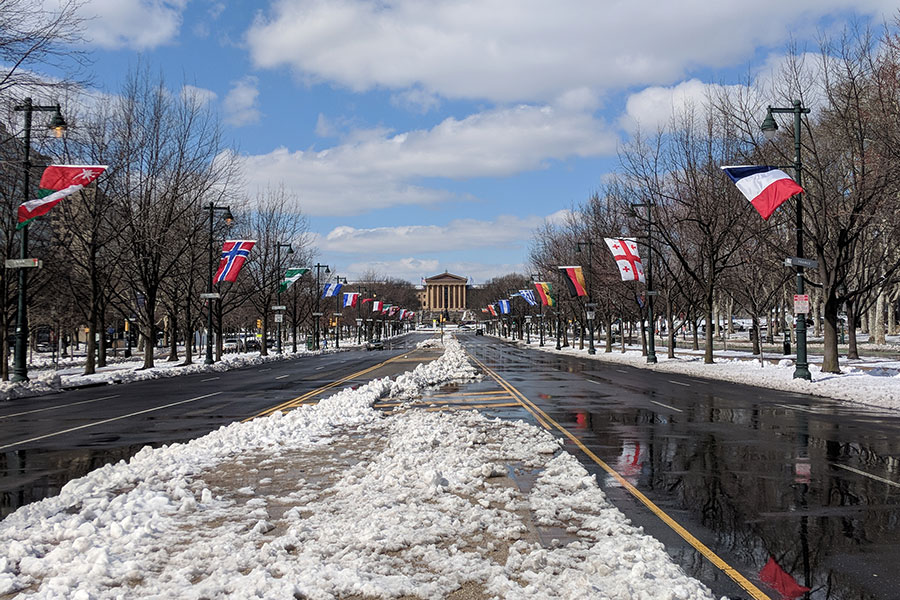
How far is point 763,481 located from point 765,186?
1605 cm

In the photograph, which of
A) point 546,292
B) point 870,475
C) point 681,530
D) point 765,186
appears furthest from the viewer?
point 546,292

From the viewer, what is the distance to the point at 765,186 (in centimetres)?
2270

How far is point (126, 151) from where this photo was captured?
115ft

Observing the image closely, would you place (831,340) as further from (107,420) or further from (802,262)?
(107,420)

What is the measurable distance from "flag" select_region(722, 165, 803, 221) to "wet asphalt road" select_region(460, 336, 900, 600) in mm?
6668

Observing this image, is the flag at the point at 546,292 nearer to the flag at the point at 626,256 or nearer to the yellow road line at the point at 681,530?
the flag at the point at 626,256

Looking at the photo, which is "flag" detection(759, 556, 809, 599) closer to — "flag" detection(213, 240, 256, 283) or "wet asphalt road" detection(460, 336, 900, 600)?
"wet asphalt road" detection(460, 336, 900, 600)

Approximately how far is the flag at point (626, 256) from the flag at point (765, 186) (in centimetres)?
1366

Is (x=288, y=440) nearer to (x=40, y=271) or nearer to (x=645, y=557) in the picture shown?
(x=645, y=557)

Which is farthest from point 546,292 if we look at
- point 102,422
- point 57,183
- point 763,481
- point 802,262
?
point 763,481

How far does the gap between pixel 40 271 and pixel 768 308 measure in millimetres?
48539

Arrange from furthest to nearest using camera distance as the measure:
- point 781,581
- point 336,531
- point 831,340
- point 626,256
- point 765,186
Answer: point 626,256, point 831,340, point 765,186, point 336,531, point 781,581

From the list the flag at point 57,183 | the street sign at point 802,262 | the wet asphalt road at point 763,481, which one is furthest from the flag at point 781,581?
the flag at point 57,183

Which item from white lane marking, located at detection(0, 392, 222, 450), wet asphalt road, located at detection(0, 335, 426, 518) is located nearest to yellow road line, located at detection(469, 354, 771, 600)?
wet asphalt road, located at detection(0, 335, 426, 518)
